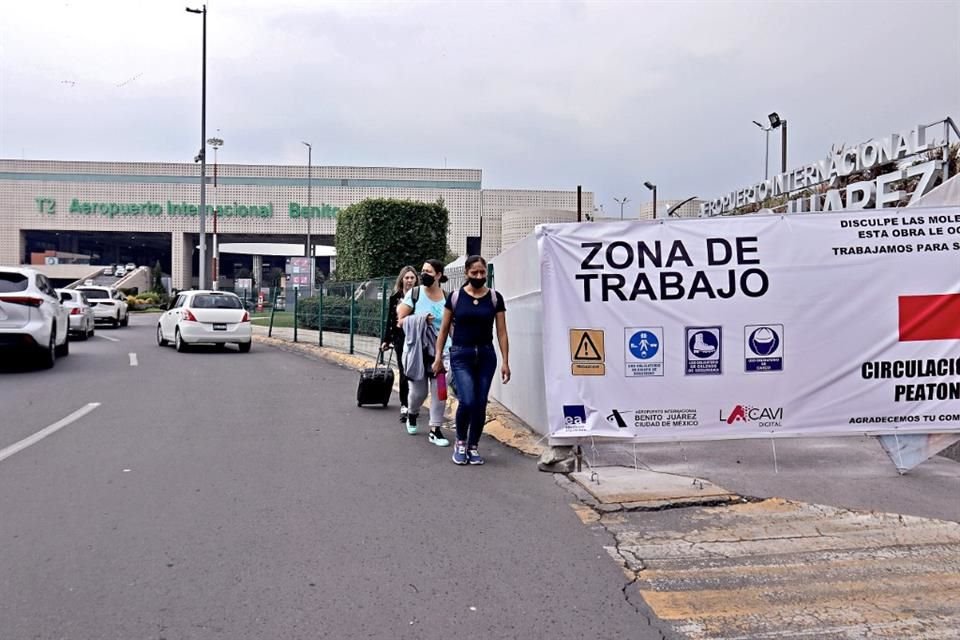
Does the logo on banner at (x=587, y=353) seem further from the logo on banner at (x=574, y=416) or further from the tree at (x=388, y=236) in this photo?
the tree at (x=388, y=236)

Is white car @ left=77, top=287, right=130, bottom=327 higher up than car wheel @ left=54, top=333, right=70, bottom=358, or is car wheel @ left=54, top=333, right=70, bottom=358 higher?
white car @ left=77, top=287, right=130, bottom=327

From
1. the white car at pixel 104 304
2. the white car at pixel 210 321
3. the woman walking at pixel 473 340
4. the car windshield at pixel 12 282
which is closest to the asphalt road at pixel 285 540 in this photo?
the woman walking at pixel 473 340

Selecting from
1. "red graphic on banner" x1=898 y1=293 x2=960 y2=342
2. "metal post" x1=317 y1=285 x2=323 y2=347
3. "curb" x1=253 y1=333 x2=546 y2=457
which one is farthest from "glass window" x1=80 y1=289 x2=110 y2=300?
"red graphic on banner" x1=898 y1=293 x2=960 y2=342

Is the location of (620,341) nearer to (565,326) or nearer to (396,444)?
(565,326)

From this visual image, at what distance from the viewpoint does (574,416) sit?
665cm

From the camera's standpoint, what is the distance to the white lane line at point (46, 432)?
751cm

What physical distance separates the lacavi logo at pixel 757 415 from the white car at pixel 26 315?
1207 cm

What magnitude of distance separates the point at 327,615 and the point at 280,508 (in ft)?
6.34

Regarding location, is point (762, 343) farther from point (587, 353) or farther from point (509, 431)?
point (509, 431)

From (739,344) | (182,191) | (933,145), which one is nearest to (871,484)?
(739,344)

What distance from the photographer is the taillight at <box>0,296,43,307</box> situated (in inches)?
538

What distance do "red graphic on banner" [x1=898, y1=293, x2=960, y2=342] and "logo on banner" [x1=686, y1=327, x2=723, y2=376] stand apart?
1487 millimetres

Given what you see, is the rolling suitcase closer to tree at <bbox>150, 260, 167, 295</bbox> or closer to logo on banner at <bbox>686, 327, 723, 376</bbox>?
logo on banner at <bbox>686, 327, 723, 376</bbox>

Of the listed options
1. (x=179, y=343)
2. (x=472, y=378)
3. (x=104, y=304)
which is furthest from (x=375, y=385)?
(x=104, y=304)
